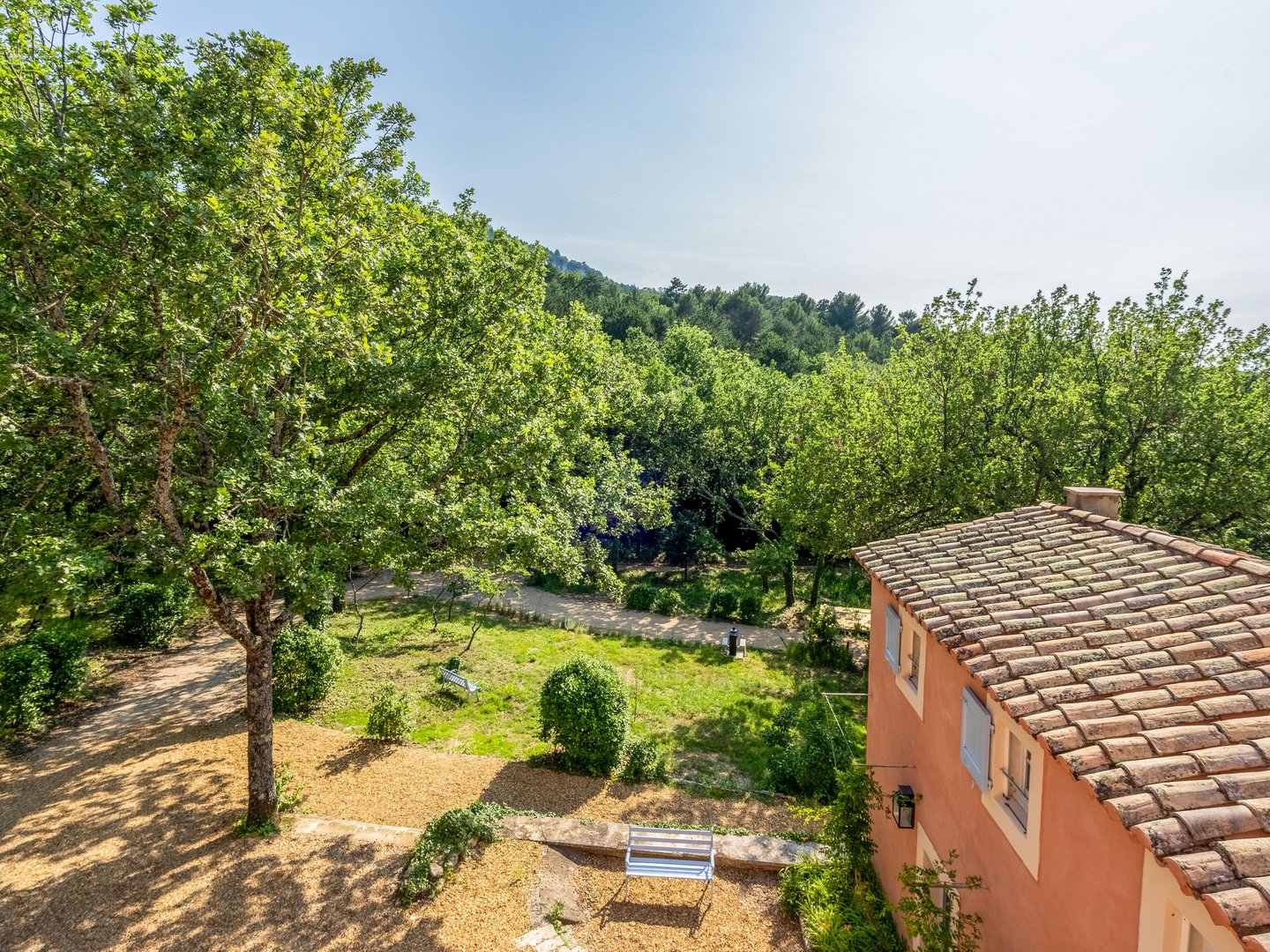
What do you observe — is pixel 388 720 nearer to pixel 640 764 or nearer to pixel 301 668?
pixel 301 668

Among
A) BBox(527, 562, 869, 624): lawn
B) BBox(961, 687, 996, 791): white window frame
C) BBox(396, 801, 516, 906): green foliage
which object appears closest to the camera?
BBox(961, 687, 996, 791): white window frame

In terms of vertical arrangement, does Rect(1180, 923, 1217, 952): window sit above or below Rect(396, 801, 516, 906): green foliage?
above

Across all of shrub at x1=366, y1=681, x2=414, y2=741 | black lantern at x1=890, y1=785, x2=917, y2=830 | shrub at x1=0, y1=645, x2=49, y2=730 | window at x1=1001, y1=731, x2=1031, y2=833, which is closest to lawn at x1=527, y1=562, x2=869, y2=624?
shrub at x1=366, y1=681, x2=414, y2=741

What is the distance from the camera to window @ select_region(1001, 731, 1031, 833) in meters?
5.21

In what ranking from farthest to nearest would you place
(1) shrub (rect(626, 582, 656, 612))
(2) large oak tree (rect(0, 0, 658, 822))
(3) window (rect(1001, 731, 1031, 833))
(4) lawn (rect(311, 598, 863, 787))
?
1. (1) shrub (rect(626, 582, 656, 612))
2. (4) lawn (rect(311, 598, 863, 787))
3. (2) large oak tree (rect(0, 0, 658, 822))
4. (3) window (rect(1001, 731, 1031, 833))

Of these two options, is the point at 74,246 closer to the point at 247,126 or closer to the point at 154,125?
the point at 154,125

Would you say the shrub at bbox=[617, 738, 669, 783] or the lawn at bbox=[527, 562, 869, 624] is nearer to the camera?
the shrub at bbox=[617, 738, 669, 783]

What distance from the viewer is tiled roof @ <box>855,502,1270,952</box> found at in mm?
3256

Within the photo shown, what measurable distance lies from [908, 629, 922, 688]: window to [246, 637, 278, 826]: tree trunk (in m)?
9.41

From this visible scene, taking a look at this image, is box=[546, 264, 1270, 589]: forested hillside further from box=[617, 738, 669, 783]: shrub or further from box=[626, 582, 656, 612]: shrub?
box=[617, 738, 669, 783]: shrub

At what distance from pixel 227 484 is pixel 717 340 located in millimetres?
53453

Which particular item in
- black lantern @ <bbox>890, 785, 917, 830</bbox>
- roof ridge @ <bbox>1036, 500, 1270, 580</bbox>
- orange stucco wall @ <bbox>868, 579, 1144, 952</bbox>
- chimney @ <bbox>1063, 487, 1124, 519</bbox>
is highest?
chimney @ <bbox>1063, 487, 1124, 519</bbox>

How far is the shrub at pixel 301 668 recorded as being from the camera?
1300 centimetres

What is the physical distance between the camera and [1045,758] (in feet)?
15.6
